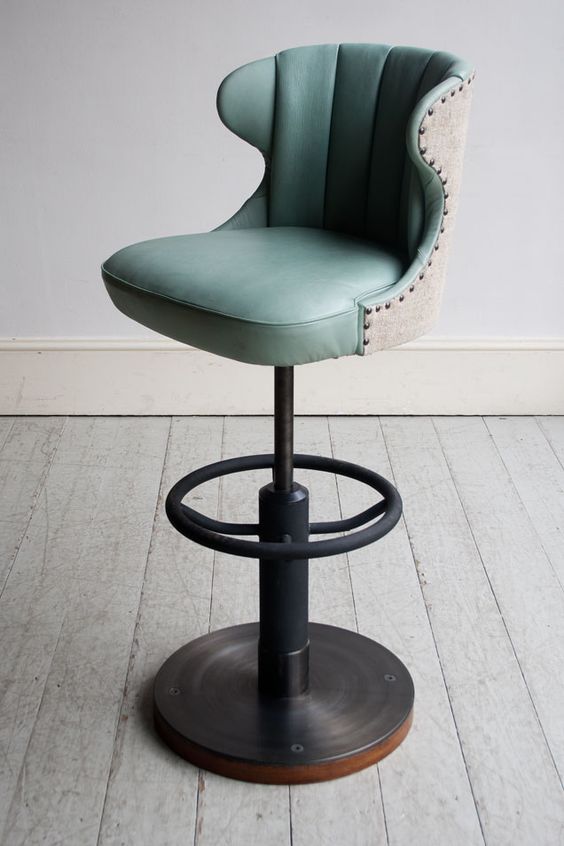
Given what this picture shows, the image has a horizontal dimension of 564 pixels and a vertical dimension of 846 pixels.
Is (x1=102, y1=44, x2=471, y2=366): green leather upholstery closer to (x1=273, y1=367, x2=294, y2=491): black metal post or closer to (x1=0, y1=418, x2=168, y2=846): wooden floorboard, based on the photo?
(x1=273, y1=367, x2=294, y2=491): black metal post

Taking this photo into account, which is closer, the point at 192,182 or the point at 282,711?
the point at 282,711

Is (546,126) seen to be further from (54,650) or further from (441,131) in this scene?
(54,650)

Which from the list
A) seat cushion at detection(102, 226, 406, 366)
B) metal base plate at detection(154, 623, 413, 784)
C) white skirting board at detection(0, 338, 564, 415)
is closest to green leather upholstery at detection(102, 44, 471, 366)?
seat cushion at detection(102, 226, 406, 366)

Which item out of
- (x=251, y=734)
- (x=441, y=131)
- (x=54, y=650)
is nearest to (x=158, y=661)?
(x=54, y=650)

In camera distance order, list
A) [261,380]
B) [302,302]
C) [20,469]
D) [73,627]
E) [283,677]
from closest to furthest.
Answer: [302,302] → [283,677] → [73,627] → [20,469] → [261,380]

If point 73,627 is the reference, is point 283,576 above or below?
above

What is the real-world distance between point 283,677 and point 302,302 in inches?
25.3

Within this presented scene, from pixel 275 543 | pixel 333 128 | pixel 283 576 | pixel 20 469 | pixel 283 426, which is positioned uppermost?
pixel 333 128

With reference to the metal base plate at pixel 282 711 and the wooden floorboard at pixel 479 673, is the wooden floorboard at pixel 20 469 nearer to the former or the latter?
the metal base plate at pixel 282 711

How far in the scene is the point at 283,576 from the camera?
1.56 metres

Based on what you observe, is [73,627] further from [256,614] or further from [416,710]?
[416,710]

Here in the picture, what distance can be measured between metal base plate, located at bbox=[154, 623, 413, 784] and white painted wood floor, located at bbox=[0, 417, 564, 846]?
0.03 meters

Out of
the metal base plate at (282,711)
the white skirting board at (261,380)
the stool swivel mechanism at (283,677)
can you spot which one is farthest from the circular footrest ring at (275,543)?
the white skirting board at (261,380)

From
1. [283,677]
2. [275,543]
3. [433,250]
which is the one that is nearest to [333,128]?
[433,250]
